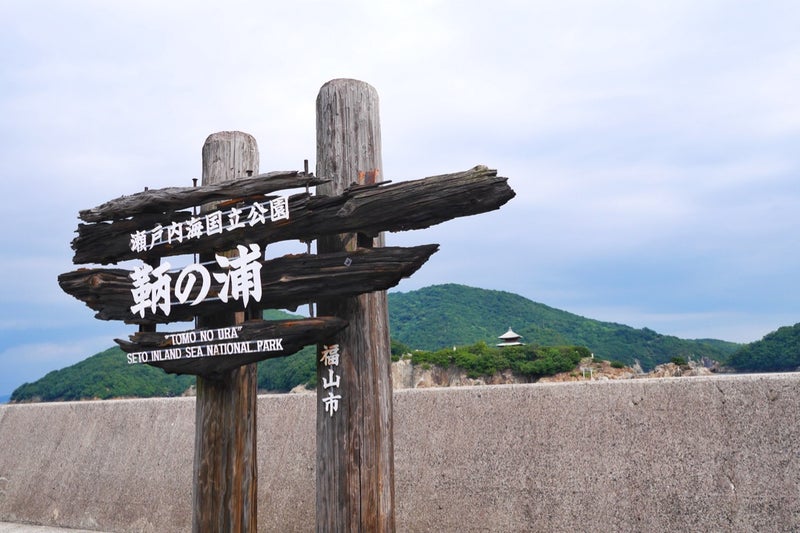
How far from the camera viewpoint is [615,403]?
416 centimetres

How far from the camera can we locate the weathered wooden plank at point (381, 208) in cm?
323

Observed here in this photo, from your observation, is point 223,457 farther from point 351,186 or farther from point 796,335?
point 796,335

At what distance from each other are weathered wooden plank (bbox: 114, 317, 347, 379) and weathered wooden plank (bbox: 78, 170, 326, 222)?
0.75 meters

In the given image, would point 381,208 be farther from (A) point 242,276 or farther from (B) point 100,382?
(B) point 100,382

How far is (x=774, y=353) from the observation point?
83.9 feet

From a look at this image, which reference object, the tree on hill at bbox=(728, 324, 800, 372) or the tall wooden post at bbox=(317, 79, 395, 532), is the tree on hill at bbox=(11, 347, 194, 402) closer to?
the tall wooden post at bbox=(317, 79, 395, 532)

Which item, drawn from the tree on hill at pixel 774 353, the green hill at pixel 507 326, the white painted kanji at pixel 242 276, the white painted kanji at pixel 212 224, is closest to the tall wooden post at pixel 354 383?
the white painted kanji at pixel 212 224

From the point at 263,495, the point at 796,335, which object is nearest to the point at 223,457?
the point at 263,495

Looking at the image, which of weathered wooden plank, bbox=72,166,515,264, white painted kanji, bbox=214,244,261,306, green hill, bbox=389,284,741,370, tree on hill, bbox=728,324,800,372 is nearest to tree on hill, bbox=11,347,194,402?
green hill, bbox=389,284,741,370

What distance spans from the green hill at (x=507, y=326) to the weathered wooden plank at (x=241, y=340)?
28.5 meters

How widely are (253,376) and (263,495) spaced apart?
163 centimetres

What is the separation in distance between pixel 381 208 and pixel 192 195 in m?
1.39

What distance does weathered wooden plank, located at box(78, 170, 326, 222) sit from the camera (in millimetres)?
3775

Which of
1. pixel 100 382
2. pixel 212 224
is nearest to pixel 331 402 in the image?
pixel 212 224
